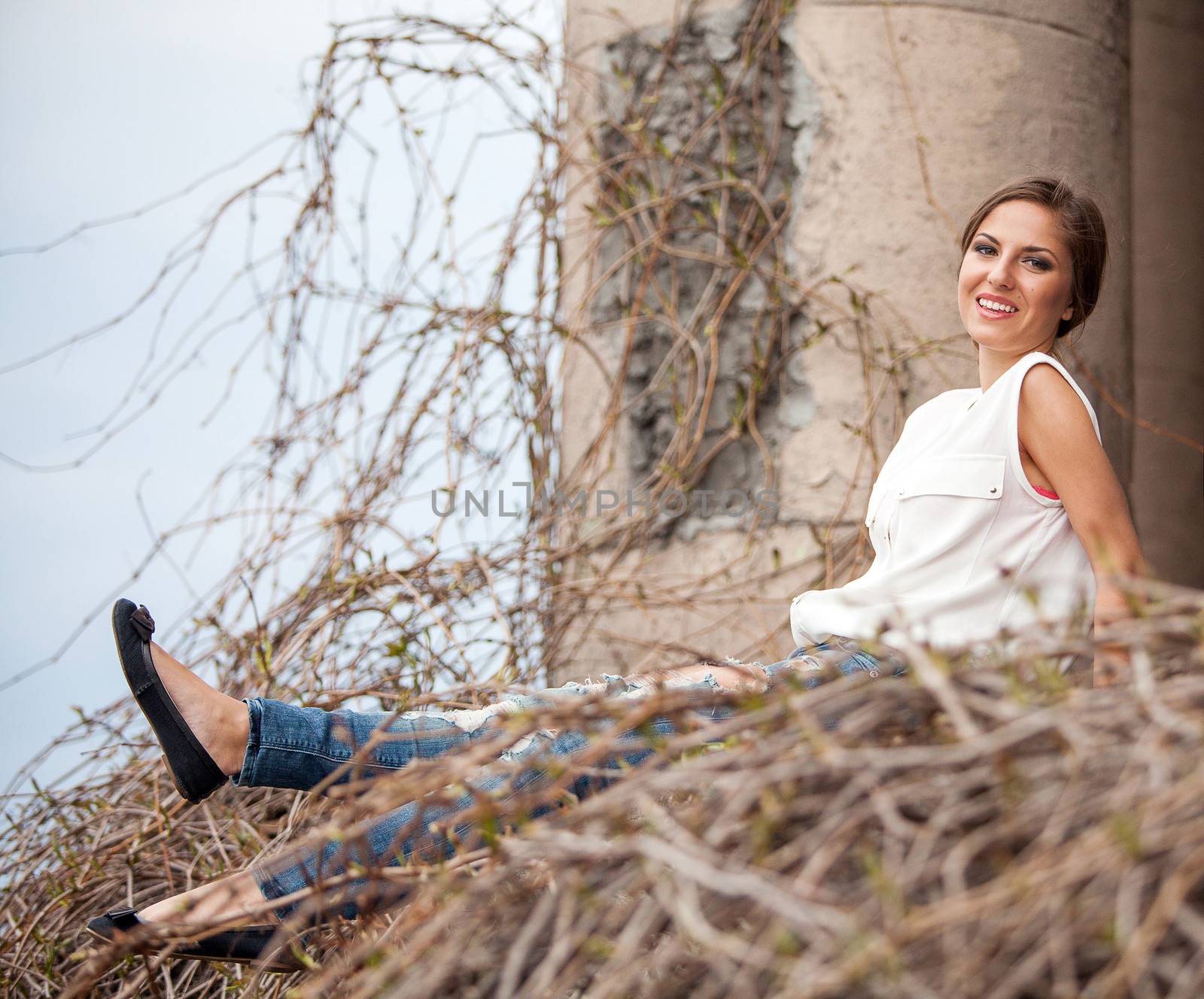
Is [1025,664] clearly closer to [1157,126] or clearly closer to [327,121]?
[327,121]

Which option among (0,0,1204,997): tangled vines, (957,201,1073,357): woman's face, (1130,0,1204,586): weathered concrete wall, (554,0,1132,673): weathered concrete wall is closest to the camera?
(0,0,1204,997): tangled vines

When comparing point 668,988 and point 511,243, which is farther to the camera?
point 511,243

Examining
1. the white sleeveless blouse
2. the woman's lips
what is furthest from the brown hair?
the white sleeveless blouse

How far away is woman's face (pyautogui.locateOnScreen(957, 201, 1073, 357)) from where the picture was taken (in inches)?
79.7

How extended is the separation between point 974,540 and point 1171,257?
2016 millimetres

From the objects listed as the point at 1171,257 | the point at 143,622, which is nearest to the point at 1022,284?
the point at 143,622

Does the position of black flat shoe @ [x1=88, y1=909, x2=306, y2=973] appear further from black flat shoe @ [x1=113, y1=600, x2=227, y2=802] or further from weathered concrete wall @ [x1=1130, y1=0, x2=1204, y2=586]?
weathered concrete wall @ [x1=1130, y1=0, x2=1204, y2=586]

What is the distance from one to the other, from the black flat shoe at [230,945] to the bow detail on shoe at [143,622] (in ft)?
1.40

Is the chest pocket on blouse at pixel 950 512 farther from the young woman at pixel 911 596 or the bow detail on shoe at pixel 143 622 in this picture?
the bow detail on shoe at pixel 143 622

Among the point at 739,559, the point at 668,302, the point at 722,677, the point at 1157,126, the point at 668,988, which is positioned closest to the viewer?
the point at 668,988

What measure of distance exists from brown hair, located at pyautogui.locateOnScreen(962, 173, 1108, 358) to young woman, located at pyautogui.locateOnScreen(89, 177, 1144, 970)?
66 millimetres

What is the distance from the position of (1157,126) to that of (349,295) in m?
2.34

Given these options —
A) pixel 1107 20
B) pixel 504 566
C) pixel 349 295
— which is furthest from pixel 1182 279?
pixel 349 295

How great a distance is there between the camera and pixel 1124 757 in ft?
2.76
